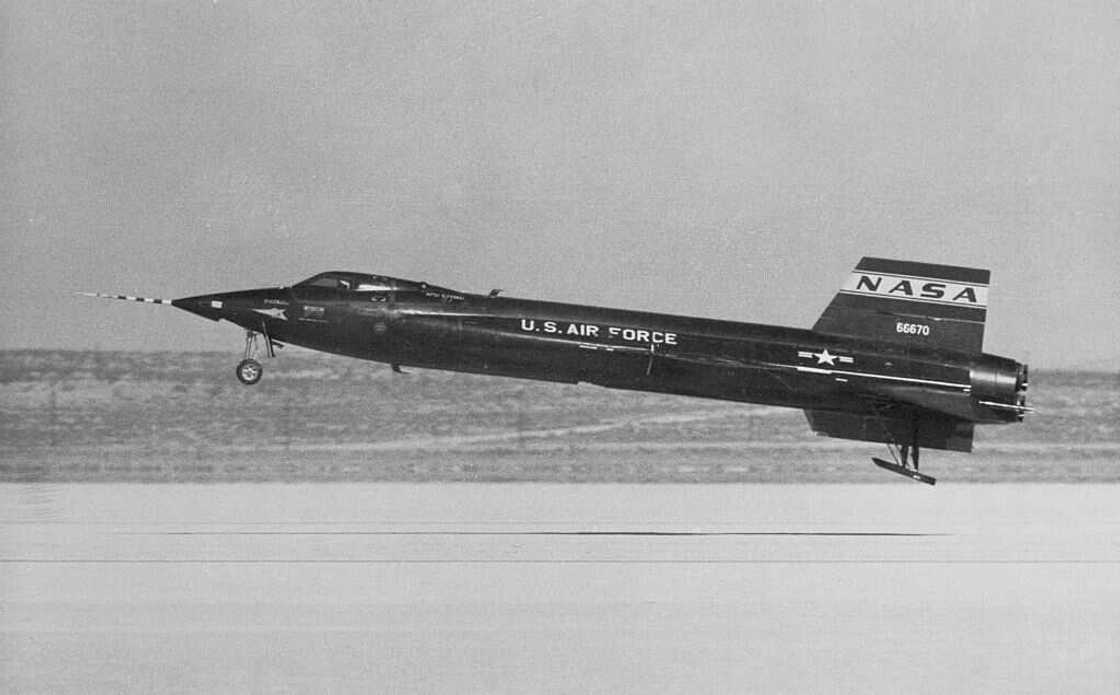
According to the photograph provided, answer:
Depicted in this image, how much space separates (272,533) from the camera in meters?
14.4

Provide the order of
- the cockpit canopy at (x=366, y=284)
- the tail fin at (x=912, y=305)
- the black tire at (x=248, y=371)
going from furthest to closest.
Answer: the tail fin at (x=912, y=305) < the cockpit canopy at (x=366, y=284) < the black tire at (x=248, y=371)

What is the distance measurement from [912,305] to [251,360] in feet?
25.9

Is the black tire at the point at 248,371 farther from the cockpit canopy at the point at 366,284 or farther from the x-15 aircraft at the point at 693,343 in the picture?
the cockpit canopy at the point at 366,284

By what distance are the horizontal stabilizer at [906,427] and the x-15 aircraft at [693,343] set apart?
0.03 metres

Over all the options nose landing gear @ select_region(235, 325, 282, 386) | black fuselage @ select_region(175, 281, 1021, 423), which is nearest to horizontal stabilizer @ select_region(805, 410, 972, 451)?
black fuselage @ select_region(175, 281, 1021, 423)

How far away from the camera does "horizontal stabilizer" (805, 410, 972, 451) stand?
45.7 feet

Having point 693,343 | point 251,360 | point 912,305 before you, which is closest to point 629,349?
point 693,343

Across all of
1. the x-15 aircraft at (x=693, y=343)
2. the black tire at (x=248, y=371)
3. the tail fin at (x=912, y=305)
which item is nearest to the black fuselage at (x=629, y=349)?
the x-15 aircraft at (x=693, y=343)

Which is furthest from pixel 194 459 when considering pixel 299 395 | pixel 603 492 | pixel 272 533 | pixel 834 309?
pixel 834 309

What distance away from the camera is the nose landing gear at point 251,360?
13414 mm

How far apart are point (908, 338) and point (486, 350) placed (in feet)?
16.7

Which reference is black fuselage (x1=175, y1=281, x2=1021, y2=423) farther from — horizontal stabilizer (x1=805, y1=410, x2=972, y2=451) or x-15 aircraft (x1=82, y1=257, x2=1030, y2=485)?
horizontal stabilizer (x1=805, y1=410, x2=972, y2=451)

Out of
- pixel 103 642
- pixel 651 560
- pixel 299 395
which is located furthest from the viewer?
pixel 299 395

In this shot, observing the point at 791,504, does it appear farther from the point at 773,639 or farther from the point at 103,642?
the point at 103,642
